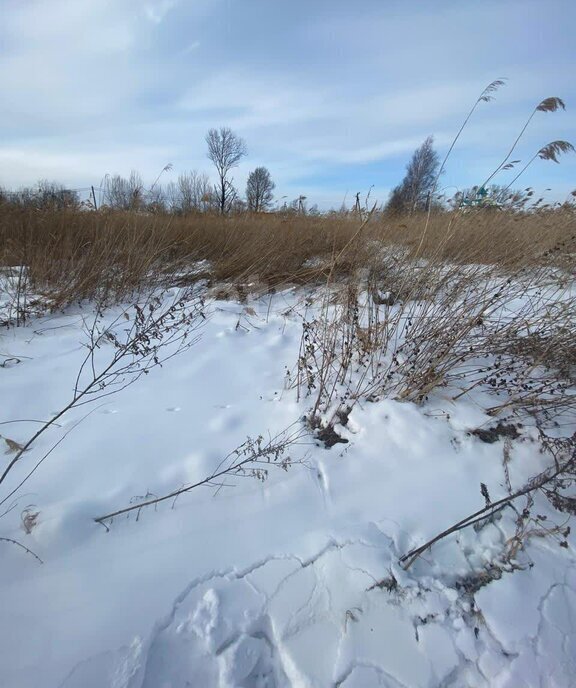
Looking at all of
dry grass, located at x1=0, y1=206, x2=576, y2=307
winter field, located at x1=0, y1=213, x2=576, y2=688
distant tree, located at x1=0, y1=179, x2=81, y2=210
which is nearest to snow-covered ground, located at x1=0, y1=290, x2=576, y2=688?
winter field, located at x1=0, y1=213, x2=576, y2=688

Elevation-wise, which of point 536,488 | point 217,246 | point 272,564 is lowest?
point 272,564

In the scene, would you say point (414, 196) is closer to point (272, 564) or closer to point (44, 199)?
point (272, 564)

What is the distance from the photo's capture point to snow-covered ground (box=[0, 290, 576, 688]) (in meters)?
0.96

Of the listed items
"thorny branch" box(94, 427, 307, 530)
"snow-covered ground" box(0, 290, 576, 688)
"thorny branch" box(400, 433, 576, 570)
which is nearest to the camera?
"snow-covered ground" box(0, 290, 576, 688)

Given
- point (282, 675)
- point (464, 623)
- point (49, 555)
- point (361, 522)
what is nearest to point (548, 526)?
point (464, 623)

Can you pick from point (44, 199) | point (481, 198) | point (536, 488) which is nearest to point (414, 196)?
point (481, 198)

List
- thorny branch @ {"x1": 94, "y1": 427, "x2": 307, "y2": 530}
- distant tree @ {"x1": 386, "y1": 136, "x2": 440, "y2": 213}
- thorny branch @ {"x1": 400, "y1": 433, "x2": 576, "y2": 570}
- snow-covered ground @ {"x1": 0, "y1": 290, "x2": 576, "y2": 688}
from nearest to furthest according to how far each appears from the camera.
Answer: snow-covered ground @ {"x1": 0, "y1": 290, "x2": 576, "y2": 688} → thorny branch @ {"x1": 400, "y1": 433, "x2": 576, "y2": 570} → thorny branch @ {"x1": 94, "y1": 427, "x2": 307, "y2": 530} → distant tree @ {"x1": 386, "y1": 136, "x2": 440, "y2": 213}

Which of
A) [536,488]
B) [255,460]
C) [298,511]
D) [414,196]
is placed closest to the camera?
[536,488]

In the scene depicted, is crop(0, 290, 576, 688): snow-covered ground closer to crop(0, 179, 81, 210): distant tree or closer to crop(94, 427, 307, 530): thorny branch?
crop(94, 427, 307, 530): thorny branch

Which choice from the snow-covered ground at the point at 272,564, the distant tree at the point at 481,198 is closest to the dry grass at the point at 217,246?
the distant tree at the point at 481,198

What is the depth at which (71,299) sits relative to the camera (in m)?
3.23

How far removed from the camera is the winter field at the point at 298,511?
98 cm

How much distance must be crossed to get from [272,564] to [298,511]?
242 mm

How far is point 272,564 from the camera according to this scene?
3.89 ft
